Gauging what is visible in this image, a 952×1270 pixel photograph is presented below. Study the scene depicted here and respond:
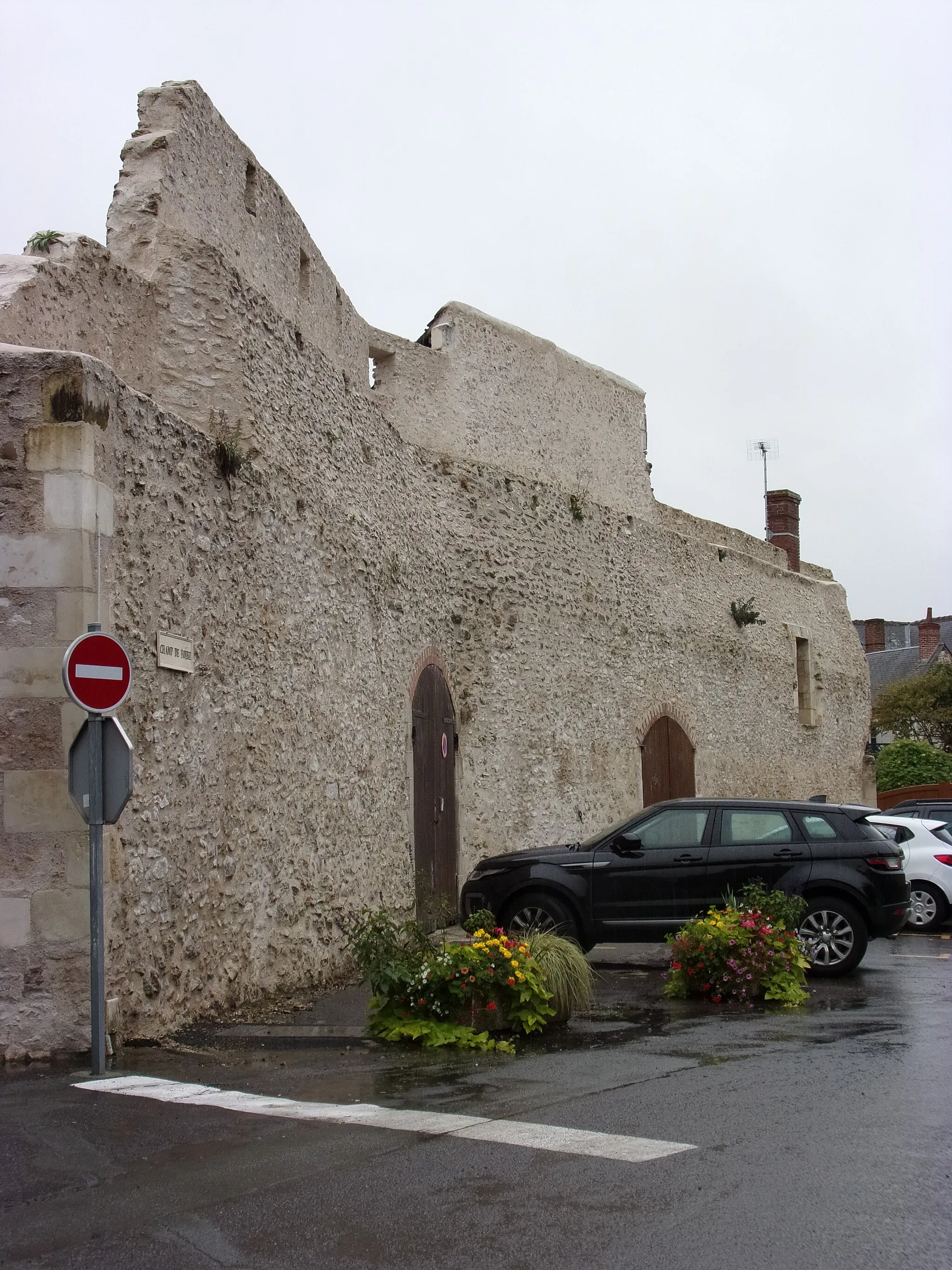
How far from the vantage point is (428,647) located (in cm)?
1375

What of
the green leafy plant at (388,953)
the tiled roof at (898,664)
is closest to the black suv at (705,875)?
the green leafy plant at (388,953)

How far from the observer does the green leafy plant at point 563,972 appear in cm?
823

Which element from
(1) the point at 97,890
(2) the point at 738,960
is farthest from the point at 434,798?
(1) the point at 97,890

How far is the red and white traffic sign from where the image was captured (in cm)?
639

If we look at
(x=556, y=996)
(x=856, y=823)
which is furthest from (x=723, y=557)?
(x=556, y=996)

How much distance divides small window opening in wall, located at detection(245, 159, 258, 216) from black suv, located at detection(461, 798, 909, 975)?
5.91 m

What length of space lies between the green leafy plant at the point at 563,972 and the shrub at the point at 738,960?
1.08 metres

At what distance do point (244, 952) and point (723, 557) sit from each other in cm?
1437

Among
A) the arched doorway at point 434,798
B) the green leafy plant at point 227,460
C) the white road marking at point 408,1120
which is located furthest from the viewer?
the arched doorway at point 434,798

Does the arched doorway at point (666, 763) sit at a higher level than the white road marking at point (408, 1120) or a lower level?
higher

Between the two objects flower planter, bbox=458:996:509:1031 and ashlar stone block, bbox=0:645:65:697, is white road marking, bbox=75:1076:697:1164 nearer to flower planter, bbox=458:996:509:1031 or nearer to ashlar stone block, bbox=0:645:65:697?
flower planter, bbox=458:996:509:1031

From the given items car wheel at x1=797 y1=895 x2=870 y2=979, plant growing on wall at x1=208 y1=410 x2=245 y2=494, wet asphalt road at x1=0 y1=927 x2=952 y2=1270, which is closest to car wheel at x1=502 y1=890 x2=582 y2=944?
car wheel at x1=797 y1=895 x2=870 y2=979

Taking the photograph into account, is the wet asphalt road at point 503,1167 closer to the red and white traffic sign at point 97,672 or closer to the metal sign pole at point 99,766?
the metal sign pole at point 99,766

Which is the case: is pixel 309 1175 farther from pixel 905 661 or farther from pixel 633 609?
pixel 905 661
